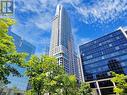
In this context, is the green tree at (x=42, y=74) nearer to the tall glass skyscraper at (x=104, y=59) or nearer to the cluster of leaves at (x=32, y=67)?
the cluster of leaves at (x=32, y=67)

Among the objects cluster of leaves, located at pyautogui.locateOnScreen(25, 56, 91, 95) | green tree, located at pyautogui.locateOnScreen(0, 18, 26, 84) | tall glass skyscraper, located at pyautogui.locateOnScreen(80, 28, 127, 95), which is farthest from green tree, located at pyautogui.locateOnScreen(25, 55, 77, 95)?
tall glass skyscraper, located at pyautogui.locateOnScreen(80, 28, 127, 95)

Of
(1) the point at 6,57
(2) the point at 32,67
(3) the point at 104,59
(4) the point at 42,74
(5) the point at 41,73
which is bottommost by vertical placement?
(4) the point at 42,74

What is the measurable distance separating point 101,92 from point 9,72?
6313 cm

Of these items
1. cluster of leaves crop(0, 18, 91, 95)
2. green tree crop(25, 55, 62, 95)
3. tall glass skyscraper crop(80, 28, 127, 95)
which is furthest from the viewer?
tall glass skyscraper crop(80, 28, 127, 95)

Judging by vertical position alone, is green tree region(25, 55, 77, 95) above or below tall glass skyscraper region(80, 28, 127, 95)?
below

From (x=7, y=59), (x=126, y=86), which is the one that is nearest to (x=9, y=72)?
(x=7, y=59)

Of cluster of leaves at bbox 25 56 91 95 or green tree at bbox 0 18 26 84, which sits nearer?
green tree at bbox 0 18 26 84

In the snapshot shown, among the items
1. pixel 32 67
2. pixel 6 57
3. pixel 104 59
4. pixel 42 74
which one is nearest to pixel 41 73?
pixel 42 74

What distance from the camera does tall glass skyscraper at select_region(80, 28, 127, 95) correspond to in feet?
220

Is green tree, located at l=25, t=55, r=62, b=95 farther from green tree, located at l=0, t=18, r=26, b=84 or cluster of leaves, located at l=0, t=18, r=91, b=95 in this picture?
green tree, located at l=0, t=18, r=26, b=84

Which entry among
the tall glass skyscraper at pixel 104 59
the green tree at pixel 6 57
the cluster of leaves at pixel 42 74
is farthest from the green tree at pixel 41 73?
the tall glass skyscraper at pixel 104 59

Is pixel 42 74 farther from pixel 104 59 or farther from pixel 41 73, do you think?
pixel 104 59

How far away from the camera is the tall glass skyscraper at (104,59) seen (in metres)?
67.1

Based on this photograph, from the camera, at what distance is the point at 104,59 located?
72.4 metres
